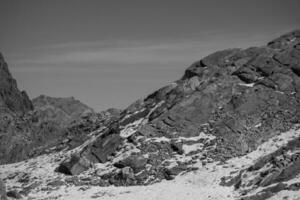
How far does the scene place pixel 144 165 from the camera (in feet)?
185

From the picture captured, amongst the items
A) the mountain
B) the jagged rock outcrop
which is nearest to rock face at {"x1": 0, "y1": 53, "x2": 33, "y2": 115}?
the jagged rock outcrop

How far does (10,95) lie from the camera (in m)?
100

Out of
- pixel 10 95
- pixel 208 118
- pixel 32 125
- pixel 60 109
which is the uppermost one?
pixel 10 95

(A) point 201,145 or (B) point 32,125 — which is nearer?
(A) point 201,145

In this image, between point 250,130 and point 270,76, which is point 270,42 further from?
point 250,130

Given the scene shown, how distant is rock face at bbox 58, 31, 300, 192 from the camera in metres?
56.3

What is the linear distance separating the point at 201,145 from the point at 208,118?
15.8ft

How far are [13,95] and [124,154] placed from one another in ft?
161

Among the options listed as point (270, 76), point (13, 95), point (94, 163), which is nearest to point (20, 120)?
point (13, 95)

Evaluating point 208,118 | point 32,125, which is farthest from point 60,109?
point 208,118

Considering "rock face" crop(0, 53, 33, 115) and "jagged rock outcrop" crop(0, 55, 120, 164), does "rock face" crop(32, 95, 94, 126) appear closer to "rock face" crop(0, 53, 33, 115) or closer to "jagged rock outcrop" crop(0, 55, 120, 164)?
"jagged rock outcrop" crop(0, 55, 120, 164)

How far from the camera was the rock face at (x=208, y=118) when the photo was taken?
56.3m

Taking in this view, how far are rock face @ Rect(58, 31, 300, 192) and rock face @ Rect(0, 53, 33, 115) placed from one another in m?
34.7

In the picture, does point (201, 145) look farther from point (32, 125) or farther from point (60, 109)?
point (60, 109)
